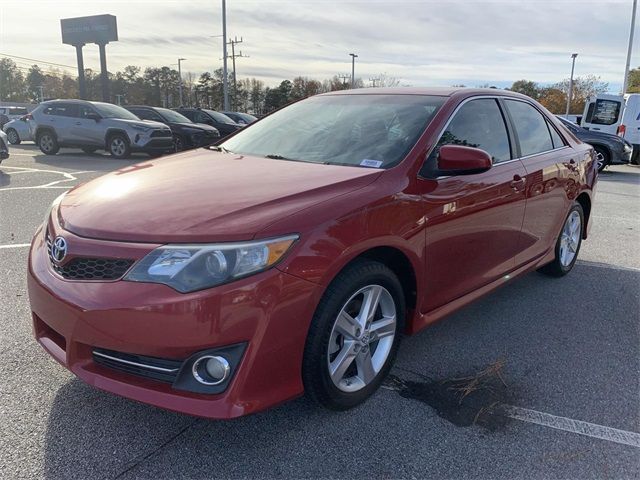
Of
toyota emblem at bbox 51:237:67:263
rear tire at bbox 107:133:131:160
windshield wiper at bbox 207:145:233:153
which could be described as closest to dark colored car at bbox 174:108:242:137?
rear tire at bbox 107:133:131:160

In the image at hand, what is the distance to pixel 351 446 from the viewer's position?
2332 millimetres

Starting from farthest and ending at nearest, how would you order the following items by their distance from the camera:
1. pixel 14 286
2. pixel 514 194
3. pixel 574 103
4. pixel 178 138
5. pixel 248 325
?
pixel 574 103 < pixel 178 138 < pixel 14 286 < pixel 514 194 < pixel 248 325

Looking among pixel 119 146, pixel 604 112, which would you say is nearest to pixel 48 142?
pixel 119 146

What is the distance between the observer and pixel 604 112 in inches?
672

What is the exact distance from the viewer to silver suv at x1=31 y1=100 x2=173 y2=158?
14047 mm

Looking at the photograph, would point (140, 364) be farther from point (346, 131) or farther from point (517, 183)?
point (517, 183)

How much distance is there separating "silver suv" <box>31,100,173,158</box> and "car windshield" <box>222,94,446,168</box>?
11157 millimetres

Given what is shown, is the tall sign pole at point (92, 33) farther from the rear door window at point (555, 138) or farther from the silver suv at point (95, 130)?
the rear door window at point (555, 138)

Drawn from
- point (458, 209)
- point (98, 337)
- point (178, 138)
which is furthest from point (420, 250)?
point (178, 138)

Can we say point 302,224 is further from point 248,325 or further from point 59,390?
point 59,390

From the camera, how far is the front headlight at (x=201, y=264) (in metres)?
2.03

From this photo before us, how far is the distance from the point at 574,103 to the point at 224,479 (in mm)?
70048

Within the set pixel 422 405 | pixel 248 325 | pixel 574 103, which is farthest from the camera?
pixel 574 103

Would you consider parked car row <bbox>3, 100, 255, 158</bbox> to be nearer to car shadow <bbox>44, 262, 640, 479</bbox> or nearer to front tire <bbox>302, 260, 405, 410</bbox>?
car shadow <bbox>44, 262, 640, 479</bbox>
